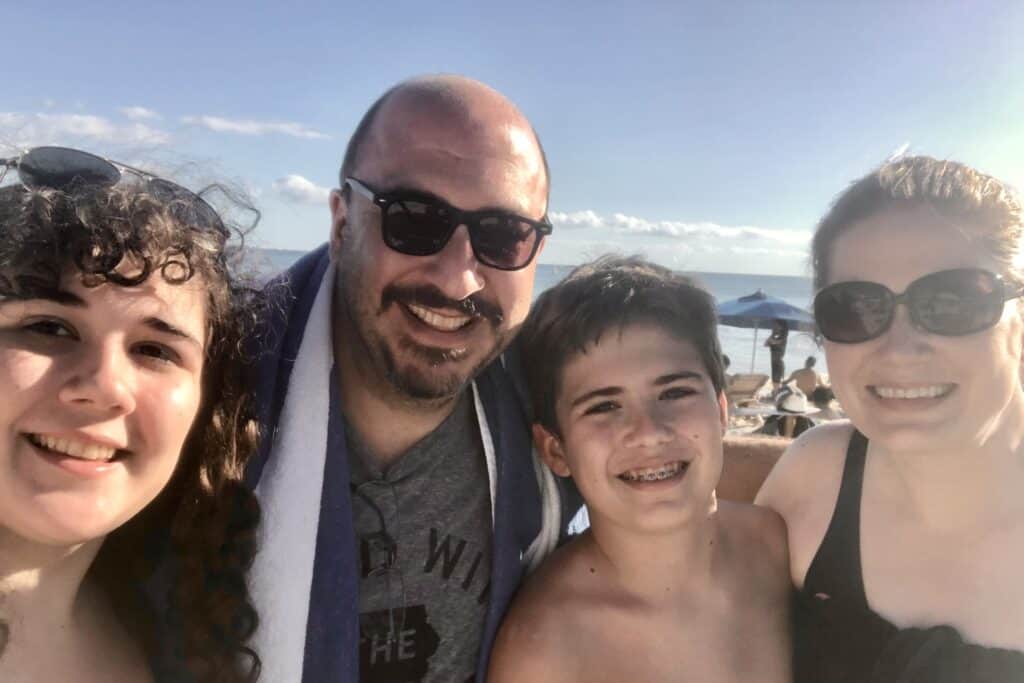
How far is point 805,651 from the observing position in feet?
6.59

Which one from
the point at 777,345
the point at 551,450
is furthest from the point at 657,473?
the point at 777,345

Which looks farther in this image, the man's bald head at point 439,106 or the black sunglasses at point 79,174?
the man's bald head at point 439,106

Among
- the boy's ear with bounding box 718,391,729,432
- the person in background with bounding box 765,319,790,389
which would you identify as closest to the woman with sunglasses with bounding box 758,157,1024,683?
the boy's ear with bounding box 718,391,729,432

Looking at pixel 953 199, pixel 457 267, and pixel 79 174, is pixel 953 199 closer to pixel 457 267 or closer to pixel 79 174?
pixel 457 267

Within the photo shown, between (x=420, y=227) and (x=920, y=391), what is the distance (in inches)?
57.4

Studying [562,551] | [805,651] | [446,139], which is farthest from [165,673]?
[805,651]

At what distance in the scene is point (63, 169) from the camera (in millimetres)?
1472

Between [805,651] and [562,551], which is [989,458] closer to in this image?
[805,651]

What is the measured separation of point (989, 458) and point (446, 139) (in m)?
1.80

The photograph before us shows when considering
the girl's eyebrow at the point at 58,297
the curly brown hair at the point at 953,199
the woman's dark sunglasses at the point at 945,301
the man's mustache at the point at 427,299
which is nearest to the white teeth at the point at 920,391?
the woman's dark sunglasses at the point at 945,301

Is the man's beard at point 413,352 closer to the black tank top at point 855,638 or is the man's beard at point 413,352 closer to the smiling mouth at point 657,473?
the smiling mouth at point 657,473

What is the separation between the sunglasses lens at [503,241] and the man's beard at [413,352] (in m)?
0.14

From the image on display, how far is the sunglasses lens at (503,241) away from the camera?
6.71 ft

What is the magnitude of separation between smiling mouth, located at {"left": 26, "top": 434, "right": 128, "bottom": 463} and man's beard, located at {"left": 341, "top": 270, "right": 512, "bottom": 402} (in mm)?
806
